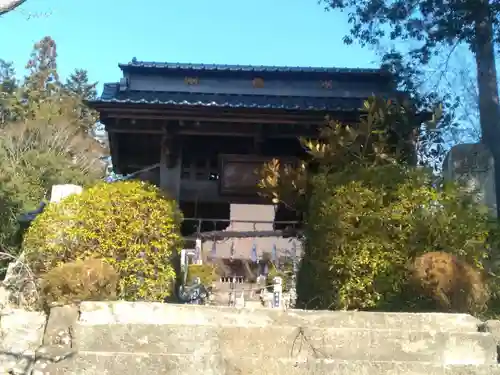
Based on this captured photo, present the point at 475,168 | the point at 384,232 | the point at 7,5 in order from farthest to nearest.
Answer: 1. the point at 475,168
2. the point at 384,232
3. the point at 7,5

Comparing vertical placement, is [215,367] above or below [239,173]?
below

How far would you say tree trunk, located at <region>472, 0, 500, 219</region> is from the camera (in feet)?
31.6

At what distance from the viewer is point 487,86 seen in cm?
1011

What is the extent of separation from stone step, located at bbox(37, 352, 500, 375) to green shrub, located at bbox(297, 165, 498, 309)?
1400mm

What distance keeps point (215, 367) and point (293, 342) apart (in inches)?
26.9

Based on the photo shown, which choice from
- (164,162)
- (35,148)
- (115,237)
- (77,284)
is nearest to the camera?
(77,284)

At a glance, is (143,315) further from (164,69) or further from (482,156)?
(164,69)

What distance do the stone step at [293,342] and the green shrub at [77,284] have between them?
0.80 meters

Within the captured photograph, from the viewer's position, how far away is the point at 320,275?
263 inches

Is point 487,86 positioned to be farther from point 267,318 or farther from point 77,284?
point 77,284

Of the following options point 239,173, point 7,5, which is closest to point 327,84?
point 239,173

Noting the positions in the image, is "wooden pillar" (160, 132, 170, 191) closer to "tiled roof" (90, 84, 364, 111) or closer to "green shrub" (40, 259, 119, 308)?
"tiled roof" (90, 84, 364, 111)

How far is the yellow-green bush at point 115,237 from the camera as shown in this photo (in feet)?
21.2

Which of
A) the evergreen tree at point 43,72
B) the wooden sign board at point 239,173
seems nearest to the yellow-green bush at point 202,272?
the wooden sign board at point 239,173
